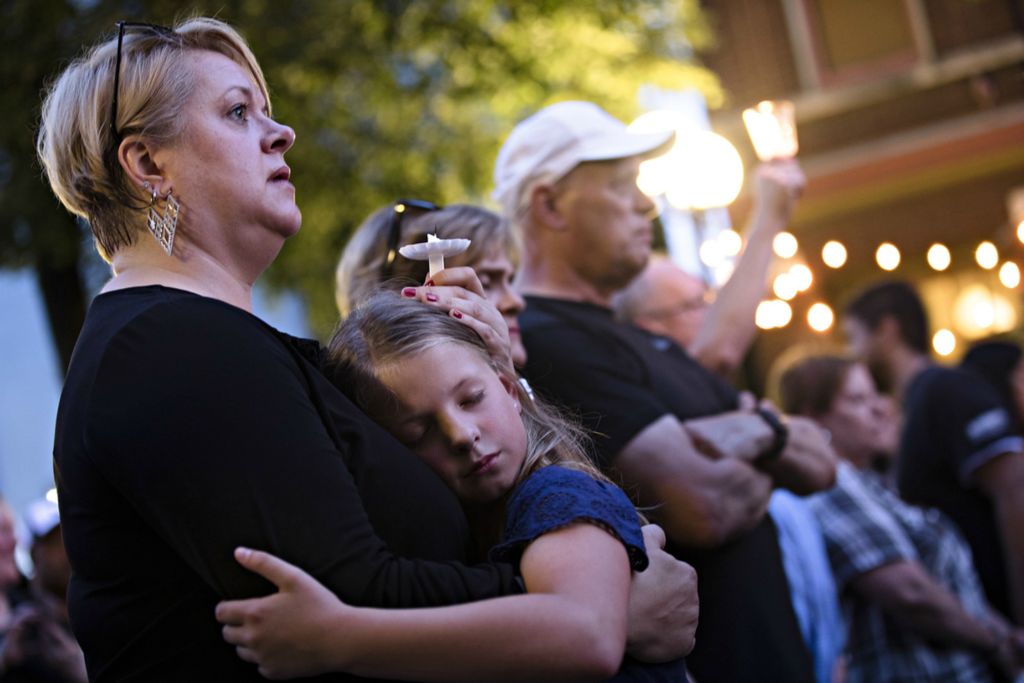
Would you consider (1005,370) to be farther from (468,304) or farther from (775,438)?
(468,304)

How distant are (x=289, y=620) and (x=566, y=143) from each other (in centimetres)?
221

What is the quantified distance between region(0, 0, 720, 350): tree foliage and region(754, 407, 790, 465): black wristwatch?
15.5 feet

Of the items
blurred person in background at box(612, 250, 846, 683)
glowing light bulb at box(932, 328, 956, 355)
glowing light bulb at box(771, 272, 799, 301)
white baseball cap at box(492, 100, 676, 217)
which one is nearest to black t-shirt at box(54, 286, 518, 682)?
white baseball cap at box(492, 100, 676, 217)

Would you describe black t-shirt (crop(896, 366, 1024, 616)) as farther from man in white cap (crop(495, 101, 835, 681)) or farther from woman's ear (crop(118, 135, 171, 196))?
woman's ear (crop(118, 135, 171, 196))

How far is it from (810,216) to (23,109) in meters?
10.8

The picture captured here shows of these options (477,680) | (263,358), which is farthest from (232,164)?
(477,680)

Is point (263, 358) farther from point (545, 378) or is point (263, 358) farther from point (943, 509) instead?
point (943, 509)

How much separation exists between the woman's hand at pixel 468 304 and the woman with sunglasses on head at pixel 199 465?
0.98 feet

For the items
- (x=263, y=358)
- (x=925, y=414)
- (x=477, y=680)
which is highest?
(x=263, y=358)

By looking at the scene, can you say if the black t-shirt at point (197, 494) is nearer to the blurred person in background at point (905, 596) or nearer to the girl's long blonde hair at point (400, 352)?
the girl's long blonde hair at point (400, 352)

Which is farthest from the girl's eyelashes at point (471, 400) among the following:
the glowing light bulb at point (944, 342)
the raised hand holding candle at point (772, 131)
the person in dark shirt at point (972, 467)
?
the glowing light bulb at point (944, 342)

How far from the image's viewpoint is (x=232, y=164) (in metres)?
1.99

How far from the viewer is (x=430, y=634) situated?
1.62 metres

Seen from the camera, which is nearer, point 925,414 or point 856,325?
point 925,414
